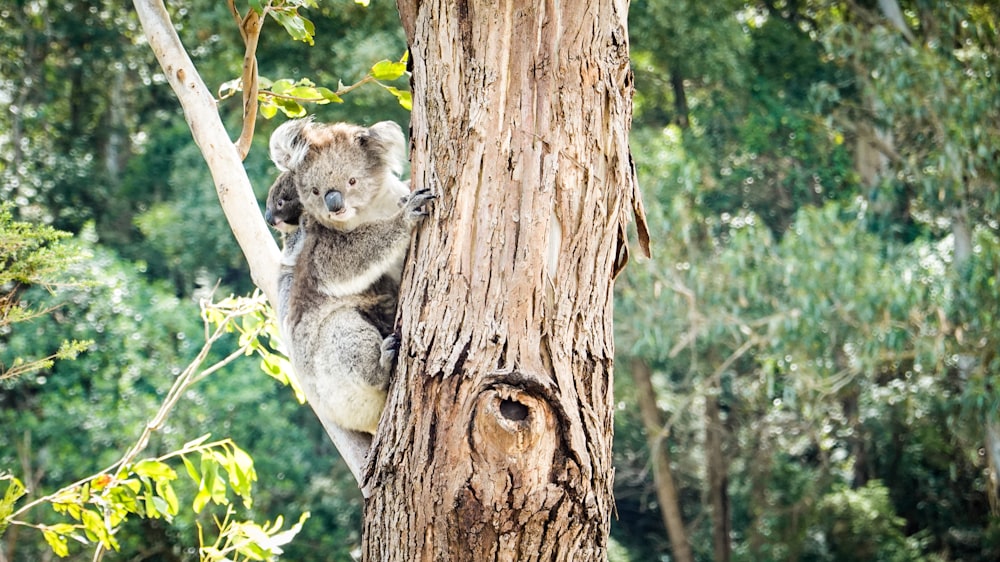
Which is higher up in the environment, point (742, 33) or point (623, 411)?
point (742, 33)

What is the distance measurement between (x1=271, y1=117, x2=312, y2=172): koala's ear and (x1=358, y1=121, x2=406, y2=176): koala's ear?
6.5 inches

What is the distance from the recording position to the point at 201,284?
10.6m

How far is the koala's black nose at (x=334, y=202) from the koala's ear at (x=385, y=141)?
21 centimetres

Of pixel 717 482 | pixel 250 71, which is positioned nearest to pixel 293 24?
→ pixel 250 71

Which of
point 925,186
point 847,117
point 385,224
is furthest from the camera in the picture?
point 847,117

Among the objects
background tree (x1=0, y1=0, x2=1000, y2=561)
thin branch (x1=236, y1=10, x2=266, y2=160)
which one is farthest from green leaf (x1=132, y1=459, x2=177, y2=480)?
background tree (x1=0, y1=0, x2=1000, y2=561)

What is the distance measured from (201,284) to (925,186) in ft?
22.5

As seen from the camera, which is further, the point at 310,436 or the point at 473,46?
the point at 310,436

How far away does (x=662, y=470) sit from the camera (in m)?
10.7

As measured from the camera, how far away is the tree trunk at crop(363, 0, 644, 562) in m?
1.90

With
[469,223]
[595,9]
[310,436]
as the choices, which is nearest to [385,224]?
[469,223]

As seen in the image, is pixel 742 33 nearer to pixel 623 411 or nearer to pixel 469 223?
pixel 623 411

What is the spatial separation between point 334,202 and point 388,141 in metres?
0.28

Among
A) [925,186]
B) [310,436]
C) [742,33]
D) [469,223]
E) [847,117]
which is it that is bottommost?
[310,436]
